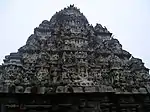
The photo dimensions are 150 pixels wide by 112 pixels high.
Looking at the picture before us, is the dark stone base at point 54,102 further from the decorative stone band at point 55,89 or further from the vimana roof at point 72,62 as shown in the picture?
the vimana roof at point 72,62

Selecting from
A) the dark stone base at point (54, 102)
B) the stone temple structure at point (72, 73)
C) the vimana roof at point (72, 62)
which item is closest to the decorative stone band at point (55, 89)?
the stone temple structure at point (72, 73)

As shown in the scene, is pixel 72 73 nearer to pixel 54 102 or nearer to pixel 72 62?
pixel 72 62

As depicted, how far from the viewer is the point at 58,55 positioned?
16609mm

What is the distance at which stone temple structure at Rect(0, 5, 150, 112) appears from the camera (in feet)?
→ 26.1

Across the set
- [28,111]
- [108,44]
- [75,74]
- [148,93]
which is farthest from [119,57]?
[28,111]

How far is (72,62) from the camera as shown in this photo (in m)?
15.7

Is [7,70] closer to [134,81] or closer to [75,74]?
[75,74]

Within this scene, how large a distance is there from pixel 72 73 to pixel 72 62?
1.39m

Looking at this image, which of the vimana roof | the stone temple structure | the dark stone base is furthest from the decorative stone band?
the vimana roof

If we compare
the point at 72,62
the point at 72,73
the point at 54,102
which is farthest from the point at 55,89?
the point at 72,62

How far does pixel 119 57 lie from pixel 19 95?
1164 centimetres

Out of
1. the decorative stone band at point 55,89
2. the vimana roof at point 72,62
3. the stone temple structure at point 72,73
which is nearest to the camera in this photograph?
the decorative stone band at point 55,89

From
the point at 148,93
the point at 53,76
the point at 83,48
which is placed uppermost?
the point at 83,48

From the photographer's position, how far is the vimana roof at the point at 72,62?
14.0 m
